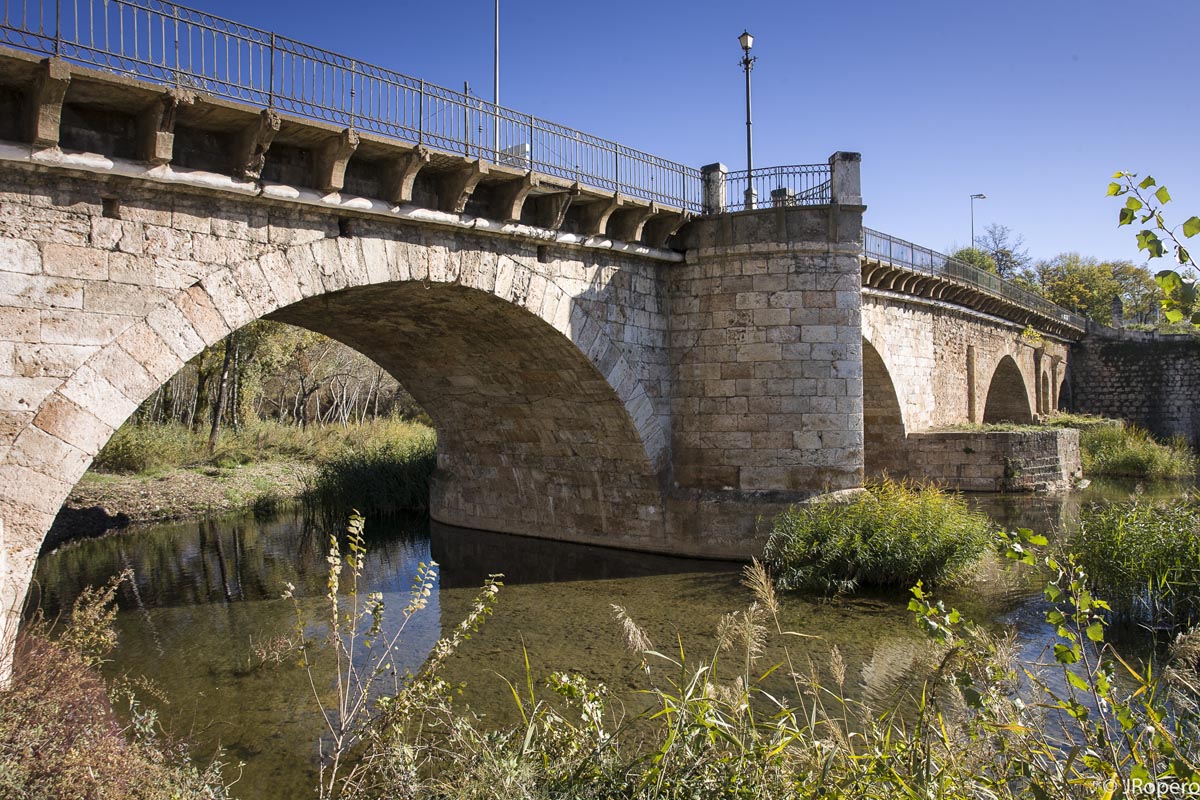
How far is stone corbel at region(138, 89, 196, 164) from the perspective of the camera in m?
6.75

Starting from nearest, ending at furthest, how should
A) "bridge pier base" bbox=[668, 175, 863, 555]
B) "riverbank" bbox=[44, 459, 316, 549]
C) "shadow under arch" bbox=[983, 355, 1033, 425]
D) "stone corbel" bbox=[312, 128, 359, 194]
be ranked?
"stone corbel" bbox=[312, 128, 359, 194] → "bridge pier base" bbox=[668, 175, 863, 555] → "riverbank" bbox=[44, 459, 316, 549] → "shadow under arch" bbox=[983, 355, 1033, 425]

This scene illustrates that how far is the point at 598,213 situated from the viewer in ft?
36.0

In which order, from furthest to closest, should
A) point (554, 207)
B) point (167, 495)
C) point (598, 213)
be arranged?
point (167, 495), point (598, 213), point (554, 207)

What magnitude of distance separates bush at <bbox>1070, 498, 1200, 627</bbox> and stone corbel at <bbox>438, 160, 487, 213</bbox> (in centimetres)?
680

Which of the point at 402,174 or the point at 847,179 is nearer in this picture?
the point at 402,174

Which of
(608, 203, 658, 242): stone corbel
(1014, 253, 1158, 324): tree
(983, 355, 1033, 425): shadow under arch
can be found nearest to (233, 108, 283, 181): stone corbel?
(608, 203, 658, 242): stone corbel

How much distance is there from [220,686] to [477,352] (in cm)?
594

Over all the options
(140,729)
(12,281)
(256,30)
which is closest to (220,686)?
(140,729)

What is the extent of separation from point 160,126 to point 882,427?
15834 millimetres

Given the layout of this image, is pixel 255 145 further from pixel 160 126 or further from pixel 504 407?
pixel 504 407

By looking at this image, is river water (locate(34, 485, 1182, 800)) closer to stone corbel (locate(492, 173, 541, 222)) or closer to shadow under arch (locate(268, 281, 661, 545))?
shadow under arch (locate(268, 281, 661, 545))

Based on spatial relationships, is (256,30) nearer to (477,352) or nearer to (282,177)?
(282,177)

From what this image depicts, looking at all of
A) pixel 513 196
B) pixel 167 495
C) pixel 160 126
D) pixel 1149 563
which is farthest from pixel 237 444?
pixel 1149 563

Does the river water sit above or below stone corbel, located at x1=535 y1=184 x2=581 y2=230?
below
